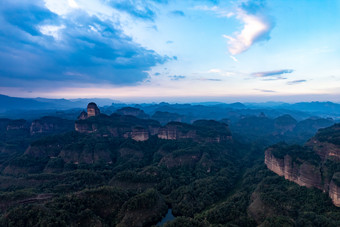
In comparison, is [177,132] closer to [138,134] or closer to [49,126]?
[138,134]

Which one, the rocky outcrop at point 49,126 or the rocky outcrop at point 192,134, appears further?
the rocky outcrop at point 49,126

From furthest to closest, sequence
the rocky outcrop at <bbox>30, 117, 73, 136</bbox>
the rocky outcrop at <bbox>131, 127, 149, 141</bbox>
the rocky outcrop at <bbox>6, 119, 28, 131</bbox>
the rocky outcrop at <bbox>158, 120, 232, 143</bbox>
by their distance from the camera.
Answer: the rocky outcrop at <bbox>30, 117, 73, 136</bbox>, the rocky outcrop at <bbox>6, 119, 28, 131</bbox>, the rocky outcrop at <bbox>158, 120, 232, 143</bbox>, the rocky outcrop at <bbox>131, 127, 149, 141</bbox>

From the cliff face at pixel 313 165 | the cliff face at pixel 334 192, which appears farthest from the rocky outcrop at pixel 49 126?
the cliff face at pixel 334 192

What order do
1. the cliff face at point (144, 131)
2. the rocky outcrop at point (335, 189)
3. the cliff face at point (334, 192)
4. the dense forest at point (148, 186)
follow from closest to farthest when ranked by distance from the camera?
the dense forest at point (148, 186) < the cliff face at point (334, 192) < the rocky outcrop at point (335, 189) < the cliff face at point (144, 131)

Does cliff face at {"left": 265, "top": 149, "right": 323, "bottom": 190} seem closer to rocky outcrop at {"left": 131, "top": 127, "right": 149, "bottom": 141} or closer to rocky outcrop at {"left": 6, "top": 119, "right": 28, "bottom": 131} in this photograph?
A: rocky outcrop at {"left": 131, "top": 127, "right": 149, "bottom": 141}

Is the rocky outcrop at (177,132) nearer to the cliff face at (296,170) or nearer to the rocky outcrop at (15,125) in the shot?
the cliff face at (296,170)

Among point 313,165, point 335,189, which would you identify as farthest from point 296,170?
point 335,189

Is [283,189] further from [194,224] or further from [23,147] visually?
[23,147]

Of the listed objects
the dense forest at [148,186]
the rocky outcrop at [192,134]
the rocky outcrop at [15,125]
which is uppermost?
the rocky outcrop at [15,125]

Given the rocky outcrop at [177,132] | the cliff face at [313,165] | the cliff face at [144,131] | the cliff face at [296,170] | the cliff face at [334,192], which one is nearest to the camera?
the cliff face at [334,192]

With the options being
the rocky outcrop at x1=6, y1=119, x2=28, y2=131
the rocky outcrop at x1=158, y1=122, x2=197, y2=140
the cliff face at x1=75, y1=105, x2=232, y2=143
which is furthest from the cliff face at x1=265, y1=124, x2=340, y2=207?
the rocky outcrop at x1=6, y1=119, x2=28, y2=131
